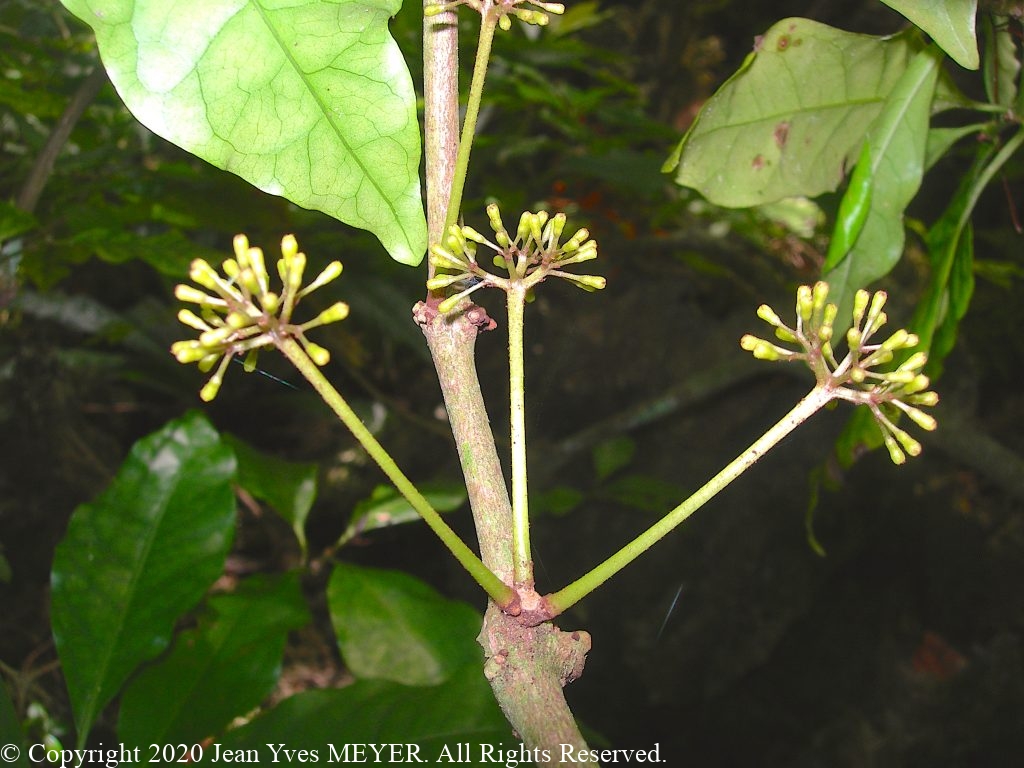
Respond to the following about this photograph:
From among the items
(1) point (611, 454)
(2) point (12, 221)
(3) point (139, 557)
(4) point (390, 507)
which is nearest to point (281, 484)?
(4) point (390, 507)

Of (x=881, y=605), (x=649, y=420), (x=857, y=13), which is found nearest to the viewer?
(x=649, y=420)

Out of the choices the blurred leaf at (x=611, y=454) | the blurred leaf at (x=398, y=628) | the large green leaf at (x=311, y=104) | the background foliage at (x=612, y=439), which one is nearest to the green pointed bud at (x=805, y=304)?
the large green leaf at (x=311, y=104)

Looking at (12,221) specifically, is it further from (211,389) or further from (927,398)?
(927,398)

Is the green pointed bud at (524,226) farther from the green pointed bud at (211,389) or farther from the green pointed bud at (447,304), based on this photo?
the green pointed bud at (211,389)

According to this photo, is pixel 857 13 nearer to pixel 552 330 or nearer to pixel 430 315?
pixel 552 330

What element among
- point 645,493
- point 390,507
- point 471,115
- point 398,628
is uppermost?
point 471,115

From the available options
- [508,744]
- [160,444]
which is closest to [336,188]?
[508,744]
